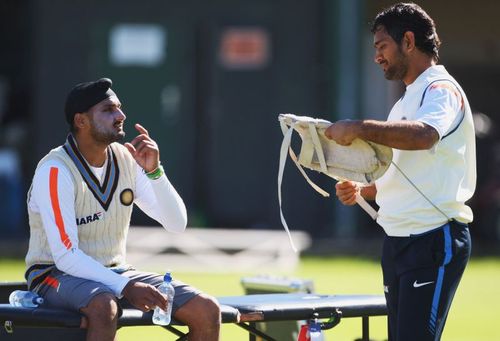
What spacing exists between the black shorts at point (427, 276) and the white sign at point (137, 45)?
12628mm

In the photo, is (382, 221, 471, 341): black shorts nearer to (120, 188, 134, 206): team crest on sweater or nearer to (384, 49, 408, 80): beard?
(384, 49, 408, 80): beard

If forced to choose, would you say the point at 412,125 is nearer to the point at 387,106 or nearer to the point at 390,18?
the point at 390,18

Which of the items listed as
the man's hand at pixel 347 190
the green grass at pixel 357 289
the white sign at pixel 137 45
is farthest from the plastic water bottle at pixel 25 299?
the white sign at pixel 137 45

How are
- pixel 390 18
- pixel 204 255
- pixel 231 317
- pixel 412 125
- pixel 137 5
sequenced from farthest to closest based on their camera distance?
pixel 137 5 → pixel 204 255 → pixel 231 317 → pixel 390 18 → pixel 412 125

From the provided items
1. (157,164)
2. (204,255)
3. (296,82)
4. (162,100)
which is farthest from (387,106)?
(157,164)

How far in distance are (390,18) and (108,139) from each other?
5.60 ft

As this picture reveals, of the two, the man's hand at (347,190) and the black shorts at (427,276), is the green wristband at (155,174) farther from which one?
the black shorts at (427,276)

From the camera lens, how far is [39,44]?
18.4 metres

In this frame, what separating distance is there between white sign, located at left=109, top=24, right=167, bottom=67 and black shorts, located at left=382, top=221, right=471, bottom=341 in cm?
1263

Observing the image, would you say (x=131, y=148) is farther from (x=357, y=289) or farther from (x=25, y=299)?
(x=357, y=289)

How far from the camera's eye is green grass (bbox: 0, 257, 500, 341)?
396 inches

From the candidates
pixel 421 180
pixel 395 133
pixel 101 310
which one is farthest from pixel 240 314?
pixel 395 133

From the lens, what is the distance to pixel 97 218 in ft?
21.9

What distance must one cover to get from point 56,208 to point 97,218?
28cm
